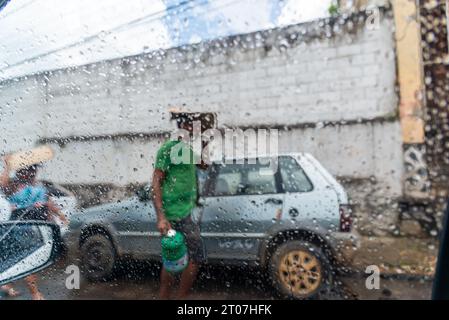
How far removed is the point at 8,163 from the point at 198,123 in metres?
0.88

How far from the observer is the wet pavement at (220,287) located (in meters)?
1.05

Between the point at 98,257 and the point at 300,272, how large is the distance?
0.68m

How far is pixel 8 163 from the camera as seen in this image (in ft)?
5.00

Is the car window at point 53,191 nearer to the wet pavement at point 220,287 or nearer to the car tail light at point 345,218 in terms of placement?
the wet pavement at point 220,287

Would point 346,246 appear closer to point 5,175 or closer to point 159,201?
point 159,201

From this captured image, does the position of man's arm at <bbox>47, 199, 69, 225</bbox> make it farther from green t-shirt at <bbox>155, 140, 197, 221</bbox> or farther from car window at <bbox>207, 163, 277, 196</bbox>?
car window at <bbox>207, 163, 277, 196</bbox>

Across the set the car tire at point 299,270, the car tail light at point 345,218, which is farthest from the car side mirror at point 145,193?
the car tail light at point 345,218

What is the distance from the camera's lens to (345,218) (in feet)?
3.70

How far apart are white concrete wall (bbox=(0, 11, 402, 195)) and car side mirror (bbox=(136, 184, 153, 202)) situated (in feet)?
0.12

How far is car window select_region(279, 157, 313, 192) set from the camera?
3.72 feet

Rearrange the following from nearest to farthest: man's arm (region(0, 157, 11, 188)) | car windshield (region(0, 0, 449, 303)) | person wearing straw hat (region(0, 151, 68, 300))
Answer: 1. car windshield (region(0, 0, 449, 303))
2. person wearing straw hat (region(0, 151, 68, 300))
3. man's arm (region(0, 157, 11, 188))

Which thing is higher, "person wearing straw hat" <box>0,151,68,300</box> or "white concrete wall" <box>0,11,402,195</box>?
"white concrete wall" <box>0,11,402,195</box>

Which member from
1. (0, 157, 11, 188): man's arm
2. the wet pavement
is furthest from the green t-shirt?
(0, 157, 11, 188): man's arm

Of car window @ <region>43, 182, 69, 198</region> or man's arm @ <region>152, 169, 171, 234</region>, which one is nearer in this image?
man's arm @ <region>152, 169, 171, 234</region>
